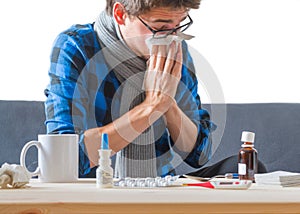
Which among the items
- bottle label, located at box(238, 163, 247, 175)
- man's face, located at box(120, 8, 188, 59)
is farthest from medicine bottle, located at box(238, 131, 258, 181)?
man's face, located at box(120, 8, 188, 59)

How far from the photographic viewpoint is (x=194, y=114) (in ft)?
6.77

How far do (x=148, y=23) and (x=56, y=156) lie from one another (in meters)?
0.62

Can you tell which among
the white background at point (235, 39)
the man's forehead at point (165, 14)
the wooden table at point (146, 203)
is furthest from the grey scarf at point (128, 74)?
the wooden table at point (146, 203)

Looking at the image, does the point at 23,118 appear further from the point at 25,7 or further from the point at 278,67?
the point at 278,67

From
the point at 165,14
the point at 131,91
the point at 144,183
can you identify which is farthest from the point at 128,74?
the point at 144,183

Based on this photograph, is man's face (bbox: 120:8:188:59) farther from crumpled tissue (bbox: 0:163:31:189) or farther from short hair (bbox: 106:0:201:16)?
crumpled tissue (bbox: 0:163:31:189)

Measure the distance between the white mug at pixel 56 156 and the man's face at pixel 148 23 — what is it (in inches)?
22.2

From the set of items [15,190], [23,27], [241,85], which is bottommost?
[15,190]

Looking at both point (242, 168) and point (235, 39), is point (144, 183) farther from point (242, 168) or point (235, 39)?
point (235, 39)

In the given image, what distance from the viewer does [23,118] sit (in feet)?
7.74

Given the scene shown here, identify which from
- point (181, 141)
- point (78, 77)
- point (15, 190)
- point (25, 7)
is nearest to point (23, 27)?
point (25, 7)

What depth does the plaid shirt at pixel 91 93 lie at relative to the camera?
5.84ft

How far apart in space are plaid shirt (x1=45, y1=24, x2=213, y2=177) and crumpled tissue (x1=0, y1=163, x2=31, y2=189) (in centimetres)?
53
